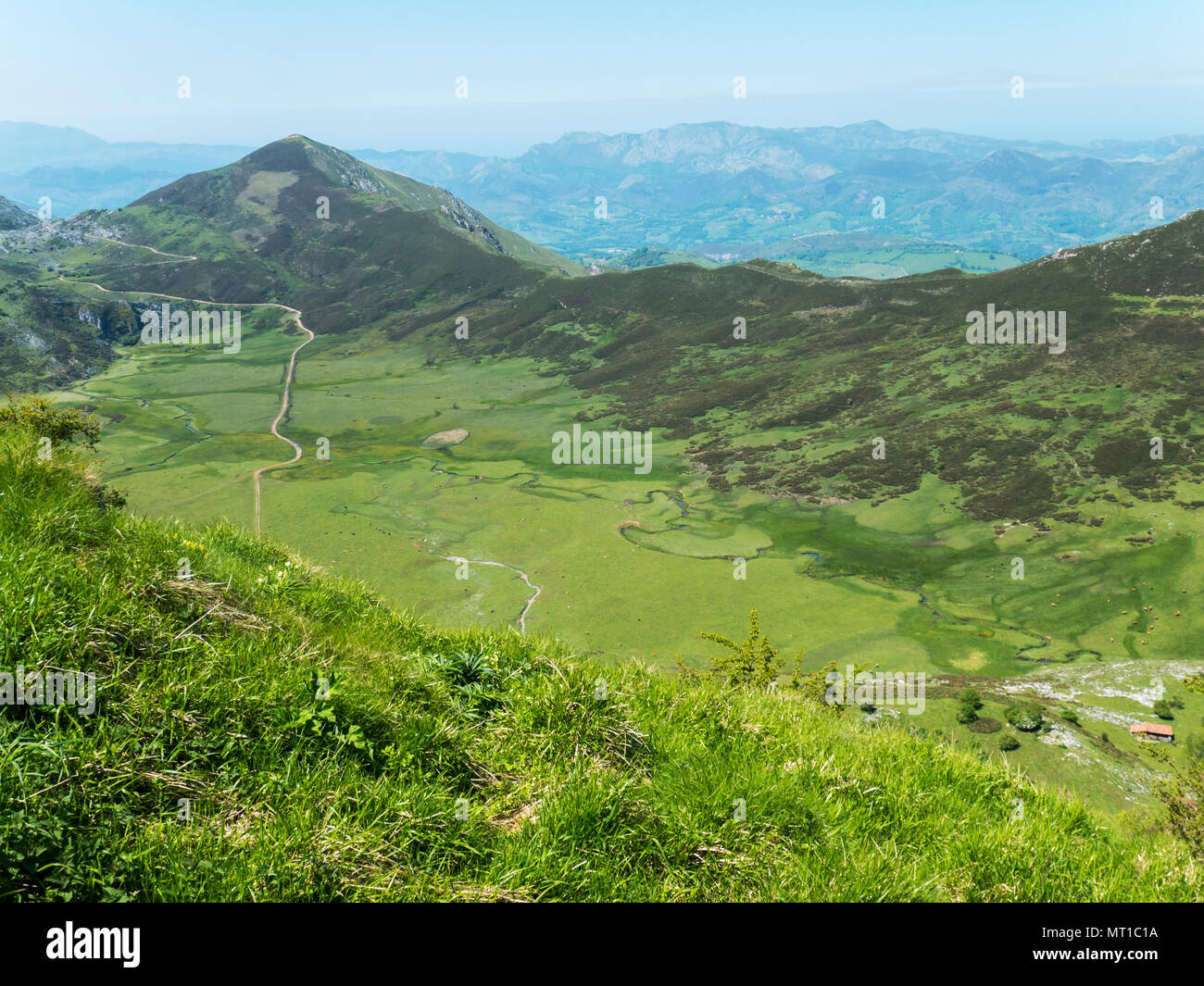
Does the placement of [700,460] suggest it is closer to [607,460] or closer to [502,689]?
[607,460]

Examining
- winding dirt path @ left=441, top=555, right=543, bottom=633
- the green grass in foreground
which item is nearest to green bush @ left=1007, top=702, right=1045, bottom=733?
winding dirt path @ left=441, top=555, right=543, bottom=633

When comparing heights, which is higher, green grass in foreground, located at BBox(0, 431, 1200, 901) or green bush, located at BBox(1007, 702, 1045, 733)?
green grass in foreground, located at BBox(0, 431, 1200, 901)

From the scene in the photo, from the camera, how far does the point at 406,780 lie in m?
5.03

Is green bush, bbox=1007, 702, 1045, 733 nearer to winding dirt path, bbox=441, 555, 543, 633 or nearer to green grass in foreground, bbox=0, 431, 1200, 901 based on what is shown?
winding dirt path, bbox=441, 555, 543, 633

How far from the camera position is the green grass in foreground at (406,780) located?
12.6ft

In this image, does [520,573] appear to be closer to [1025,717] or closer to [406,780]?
[1025,717]

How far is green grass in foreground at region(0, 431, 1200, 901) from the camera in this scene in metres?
3.84

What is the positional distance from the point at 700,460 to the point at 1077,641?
94298 millimetres

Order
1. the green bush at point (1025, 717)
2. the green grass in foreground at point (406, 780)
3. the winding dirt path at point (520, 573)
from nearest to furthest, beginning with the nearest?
the green grass in foreground at point (406, 780)
the green bush at point (1025, 717)
the winding dirt path at point (520, 573)

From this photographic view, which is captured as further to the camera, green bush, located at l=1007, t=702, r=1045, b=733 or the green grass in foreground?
green bush, located at l=1007, t=702, r=1045, b=733

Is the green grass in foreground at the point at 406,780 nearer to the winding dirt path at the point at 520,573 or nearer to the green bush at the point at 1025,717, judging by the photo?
the green bush at the point at 1025,717

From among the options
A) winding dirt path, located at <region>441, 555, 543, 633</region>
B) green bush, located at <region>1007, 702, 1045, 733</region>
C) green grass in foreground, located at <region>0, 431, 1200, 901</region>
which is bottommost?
green bush, located at <region>1007, 702, 1045, 733</region>

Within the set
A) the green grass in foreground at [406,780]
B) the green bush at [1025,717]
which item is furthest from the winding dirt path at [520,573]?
the green grass in foreground at [406,780]

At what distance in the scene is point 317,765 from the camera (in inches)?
186
